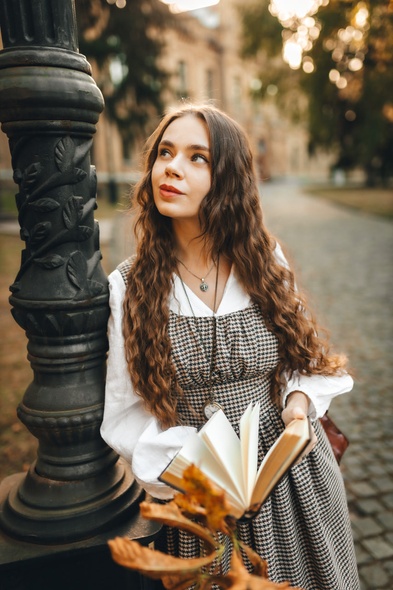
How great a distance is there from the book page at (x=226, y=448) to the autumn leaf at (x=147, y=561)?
206 mm

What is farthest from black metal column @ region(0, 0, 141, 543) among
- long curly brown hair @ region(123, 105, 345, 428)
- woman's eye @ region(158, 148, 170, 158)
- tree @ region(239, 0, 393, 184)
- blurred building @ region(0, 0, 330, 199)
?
blurred building @ region(0, 0, 330, 199)

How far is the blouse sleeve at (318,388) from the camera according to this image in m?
1.64

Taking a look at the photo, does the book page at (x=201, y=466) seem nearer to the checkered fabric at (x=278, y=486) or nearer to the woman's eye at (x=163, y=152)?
the checkered fabric at (x=278, y=486)

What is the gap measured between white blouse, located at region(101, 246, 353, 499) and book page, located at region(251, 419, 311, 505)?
17.6 inches

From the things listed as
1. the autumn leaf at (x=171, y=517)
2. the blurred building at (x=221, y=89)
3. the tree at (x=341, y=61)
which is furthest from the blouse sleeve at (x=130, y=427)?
the blurred building at (x=221, y=89)

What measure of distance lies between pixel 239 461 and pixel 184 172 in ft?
2.97

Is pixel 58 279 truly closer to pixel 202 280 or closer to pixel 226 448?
pixel 202 280

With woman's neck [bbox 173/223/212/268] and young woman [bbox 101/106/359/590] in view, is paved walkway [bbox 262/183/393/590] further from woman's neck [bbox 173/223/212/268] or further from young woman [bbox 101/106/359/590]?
woman's neck [bbox 173/223/212/268]

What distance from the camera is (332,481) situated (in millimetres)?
1747

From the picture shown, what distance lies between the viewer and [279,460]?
1.04 metres

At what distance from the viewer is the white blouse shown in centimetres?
146

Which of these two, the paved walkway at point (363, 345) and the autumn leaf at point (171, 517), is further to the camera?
the paved walkway at point (363, 345)

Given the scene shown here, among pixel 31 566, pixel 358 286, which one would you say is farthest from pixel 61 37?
pixel 358 286

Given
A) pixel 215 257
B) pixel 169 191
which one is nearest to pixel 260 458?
pixel 215 257
